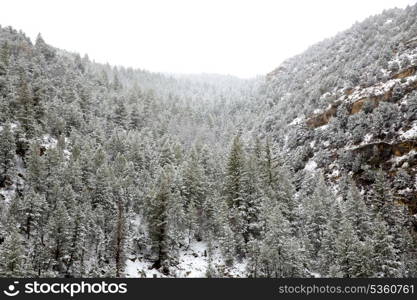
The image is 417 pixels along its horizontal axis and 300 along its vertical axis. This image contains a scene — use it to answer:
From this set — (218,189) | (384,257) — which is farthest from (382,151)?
(218,189)

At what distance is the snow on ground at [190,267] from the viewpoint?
133ft

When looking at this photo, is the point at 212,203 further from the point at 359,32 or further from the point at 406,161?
the point at 359,32

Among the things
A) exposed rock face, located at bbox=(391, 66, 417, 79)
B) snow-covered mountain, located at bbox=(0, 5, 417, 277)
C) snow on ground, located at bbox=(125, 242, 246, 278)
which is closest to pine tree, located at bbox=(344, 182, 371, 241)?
snow-covered mountain, located at bbox=(0, 5, 417, 277)

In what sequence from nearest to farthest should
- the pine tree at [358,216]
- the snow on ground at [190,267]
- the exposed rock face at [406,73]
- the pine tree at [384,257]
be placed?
the pine tree at [384,257], the snow on ground at [190,267], the pine tree at [358,216], the exposed rock face at [406,73]

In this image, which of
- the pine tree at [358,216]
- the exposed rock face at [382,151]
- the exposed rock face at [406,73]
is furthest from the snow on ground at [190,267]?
the exposed rock face at [406,73]

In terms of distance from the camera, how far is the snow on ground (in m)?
40.6

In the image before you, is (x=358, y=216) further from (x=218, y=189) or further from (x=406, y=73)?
(x=406, y=73)

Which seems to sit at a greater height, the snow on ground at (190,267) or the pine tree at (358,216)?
the pine tree at (358,216)

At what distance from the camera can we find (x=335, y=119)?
7375 cm

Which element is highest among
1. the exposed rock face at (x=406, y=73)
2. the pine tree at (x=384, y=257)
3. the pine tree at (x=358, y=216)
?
the exposed rock face at (x=406, y=73)

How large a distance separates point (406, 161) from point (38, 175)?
49.5 m

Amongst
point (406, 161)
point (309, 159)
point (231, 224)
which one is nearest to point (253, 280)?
point (231, 224)

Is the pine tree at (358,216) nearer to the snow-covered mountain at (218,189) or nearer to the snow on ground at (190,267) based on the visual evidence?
the snow-covered mountain at (218,189)

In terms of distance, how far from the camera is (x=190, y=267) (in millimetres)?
Answer: 42812
